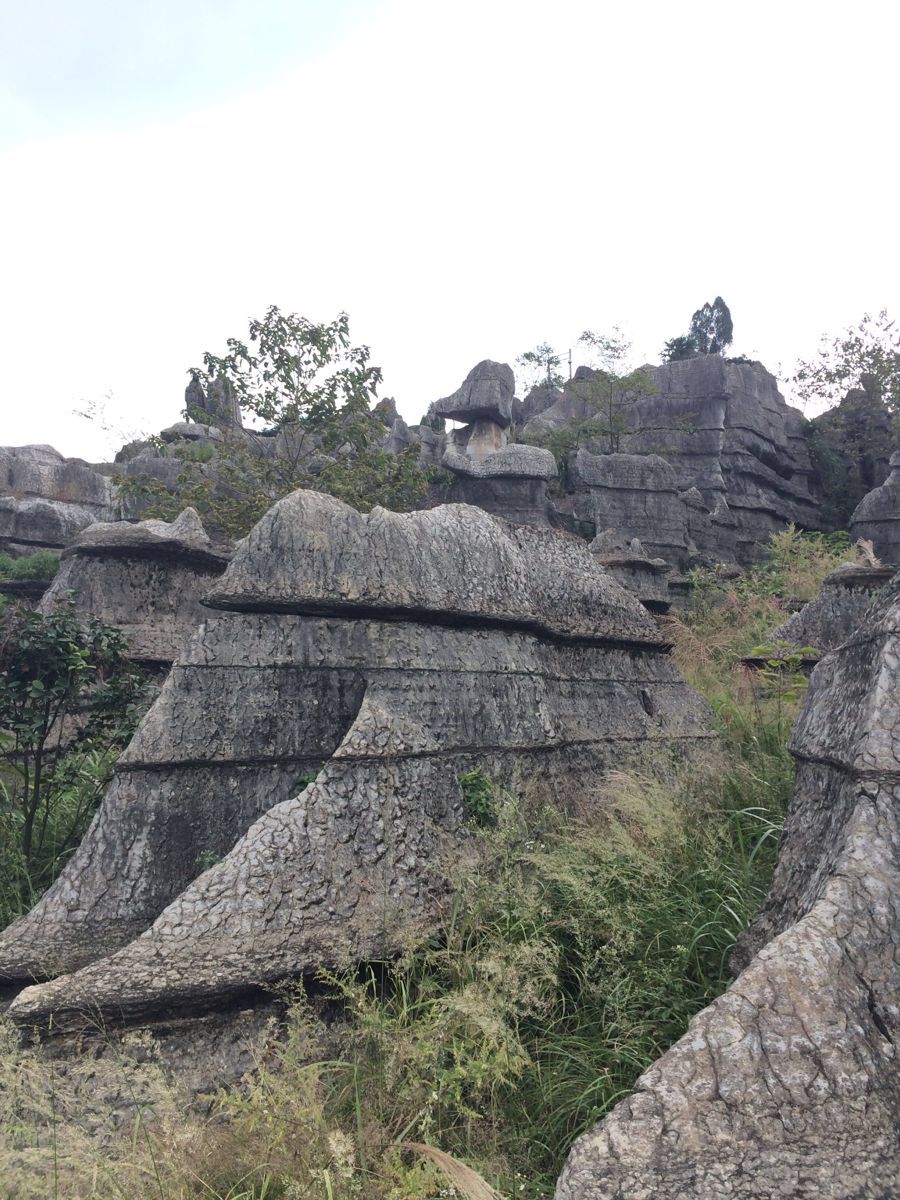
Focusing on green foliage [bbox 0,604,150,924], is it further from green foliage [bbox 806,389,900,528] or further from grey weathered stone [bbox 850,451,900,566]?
green foliage [bbox 806,389,900,528]

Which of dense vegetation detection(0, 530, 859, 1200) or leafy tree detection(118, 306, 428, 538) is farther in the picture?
leafy tree detection(118, 306, 428, 538)

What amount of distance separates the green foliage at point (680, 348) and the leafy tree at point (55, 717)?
35.6 m

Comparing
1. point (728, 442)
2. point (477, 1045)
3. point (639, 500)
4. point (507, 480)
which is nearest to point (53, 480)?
point (507, 480)

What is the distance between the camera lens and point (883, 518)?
2125 centimetres

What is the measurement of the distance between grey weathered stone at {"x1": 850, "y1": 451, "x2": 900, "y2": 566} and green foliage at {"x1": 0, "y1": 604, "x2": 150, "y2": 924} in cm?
1935

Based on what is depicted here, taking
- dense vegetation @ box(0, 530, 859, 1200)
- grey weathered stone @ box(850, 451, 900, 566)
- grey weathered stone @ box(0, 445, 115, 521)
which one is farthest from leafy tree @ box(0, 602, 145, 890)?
grey weathered stone @ box(850, 451, 900, 566)

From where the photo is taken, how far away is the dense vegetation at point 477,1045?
226 cm

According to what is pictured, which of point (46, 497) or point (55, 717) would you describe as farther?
point (46, 497)

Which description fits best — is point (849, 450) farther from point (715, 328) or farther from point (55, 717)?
point (55, 717)

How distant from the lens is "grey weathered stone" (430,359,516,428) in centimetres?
2573

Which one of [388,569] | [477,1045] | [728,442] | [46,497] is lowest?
[477,1045]

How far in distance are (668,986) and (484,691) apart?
158cm

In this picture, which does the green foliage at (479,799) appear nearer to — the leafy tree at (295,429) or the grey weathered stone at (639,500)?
the leafy tree at (295,429)

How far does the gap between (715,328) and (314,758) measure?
135ft
